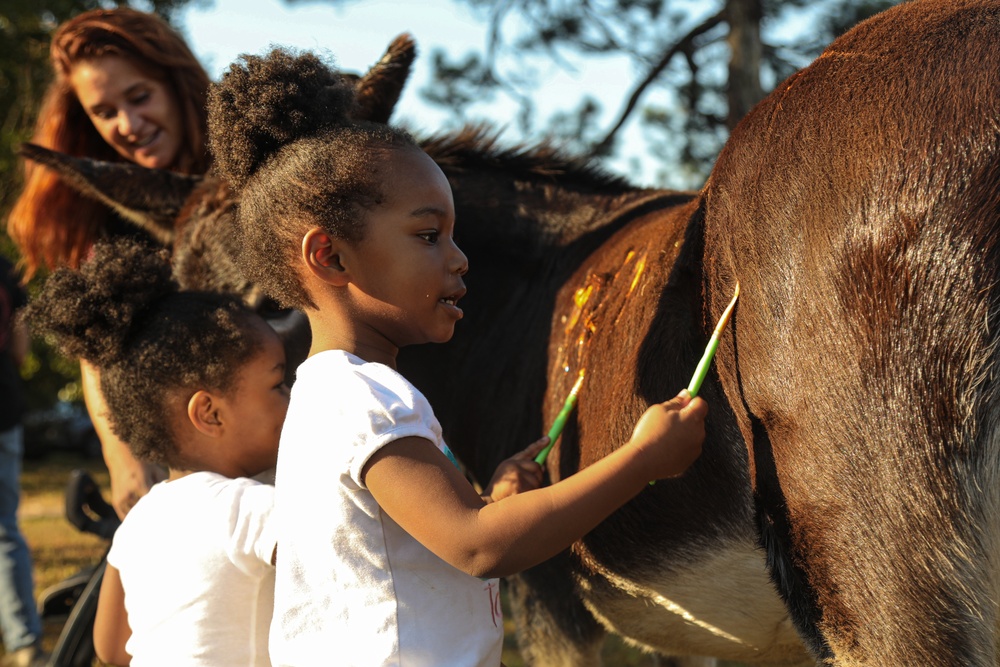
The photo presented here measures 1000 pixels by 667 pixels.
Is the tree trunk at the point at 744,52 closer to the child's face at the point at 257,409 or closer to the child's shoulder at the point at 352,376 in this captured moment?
the child's face at the point at 257,409

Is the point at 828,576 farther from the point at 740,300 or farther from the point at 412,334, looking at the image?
the point at 412,334

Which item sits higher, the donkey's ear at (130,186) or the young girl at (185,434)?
the donkey's ear at (130,186)

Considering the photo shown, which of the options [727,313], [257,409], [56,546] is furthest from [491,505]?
[56,546]

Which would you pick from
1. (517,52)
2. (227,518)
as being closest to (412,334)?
(227,518)

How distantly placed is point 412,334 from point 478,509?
404 millimetres

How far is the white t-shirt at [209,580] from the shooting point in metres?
1.91

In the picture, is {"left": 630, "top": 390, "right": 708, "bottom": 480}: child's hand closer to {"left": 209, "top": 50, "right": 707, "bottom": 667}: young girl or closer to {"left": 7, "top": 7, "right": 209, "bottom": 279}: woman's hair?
{"left": 209, "top": 50, "right": 707, "bottom": 667}: young girl

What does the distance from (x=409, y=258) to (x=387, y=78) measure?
1.70m

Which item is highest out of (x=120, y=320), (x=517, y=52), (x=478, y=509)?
(x=517, y=52)

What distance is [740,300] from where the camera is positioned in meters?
1.76

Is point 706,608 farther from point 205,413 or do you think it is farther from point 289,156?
point 289,156

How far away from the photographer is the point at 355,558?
1548 mm

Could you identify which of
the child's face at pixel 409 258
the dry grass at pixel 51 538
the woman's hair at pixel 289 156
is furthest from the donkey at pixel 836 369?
the dry grass at pixel 51 538

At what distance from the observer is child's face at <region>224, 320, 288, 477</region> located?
211 cm
